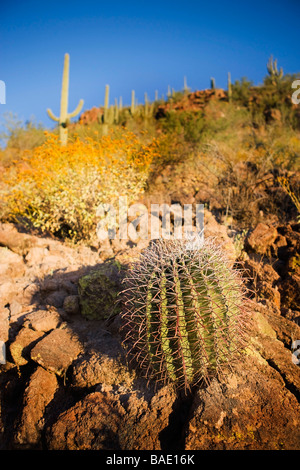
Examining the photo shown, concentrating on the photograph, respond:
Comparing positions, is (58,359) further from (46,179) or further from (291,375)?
(46,179)

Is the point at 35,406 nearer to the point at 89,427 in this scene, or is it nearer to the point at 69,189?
the point at 89,427

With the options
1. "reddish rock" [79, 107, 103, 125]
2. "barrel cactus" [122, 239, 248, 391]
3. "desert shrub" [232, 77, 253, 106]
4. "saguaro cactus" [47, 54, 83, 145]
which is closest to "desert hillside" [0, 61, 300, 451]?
"barrel cactus" [122, 239, 248, 391]

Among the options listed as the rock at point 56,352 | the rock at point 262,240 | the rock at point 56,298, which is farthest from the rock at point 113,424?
the rock at point 262,240

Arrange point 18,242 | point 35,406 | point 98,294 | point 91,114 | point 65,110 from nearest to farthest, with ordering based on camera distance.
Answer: point 35,406, point 98,294, point 18,242, point 65,110, point 91,114

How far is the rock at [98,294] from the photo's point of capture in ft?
9.07

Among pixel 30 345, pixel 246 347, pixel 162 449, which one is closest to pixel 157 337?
pixel 162 449

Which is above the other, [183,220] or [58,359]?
[183,220]

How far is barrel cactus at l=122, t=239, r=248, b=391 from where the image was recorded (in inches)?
73.9

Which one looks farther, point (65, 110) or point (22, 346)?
point (65, 110)

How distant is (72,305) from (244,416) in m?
1.79

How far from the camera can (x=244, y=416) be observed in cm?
180

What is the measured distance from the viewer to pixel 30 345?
2.54m

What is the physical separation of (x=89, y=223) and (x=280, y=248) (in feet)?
9.28

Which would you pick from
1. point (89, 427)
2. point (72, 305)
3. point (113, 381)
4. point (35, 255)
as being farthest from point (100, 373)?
point (35, 255)
